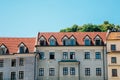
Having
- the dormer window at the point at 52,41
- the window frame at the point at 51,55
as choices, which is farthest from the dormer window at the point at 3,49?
the dormer window at the point at 52,41

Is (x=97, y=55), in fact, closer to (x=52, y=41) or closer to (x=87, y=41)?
(x=87, y=41)

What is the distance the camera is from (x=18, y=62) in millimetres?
69625

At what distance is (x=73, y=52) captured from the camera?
234 feet

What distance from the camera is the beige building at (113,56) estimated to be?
227 feet

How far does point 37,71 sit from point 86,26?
99.4 feet

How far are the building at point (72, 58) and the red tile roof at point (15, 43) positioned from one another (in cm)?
179

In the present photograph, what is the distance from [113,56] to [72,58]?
8.43 meters

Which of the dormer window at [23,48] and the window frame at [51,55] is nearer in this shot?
the dormer window at [23,48]

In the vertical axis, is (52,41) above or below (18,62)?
above

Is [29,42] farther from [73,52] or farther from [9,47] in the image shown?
[73,52]

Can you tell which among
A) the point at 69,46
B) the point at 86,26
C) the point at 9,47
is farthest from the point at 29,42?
the point at 86,26

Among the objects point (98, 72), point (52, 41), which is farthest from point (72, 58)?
point (98, 72)

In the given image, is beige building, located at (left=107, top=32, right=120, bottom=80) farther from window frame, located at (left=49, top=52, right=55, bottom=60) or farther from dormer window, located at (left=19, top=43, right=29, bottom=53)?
A: dormer window, located at (left=19, top=43, right=29, bottom=53)

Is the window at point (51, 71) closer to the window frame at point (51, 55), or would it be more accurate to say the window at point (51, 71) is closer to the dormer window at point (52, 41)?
the window frame at point (51, 55)
